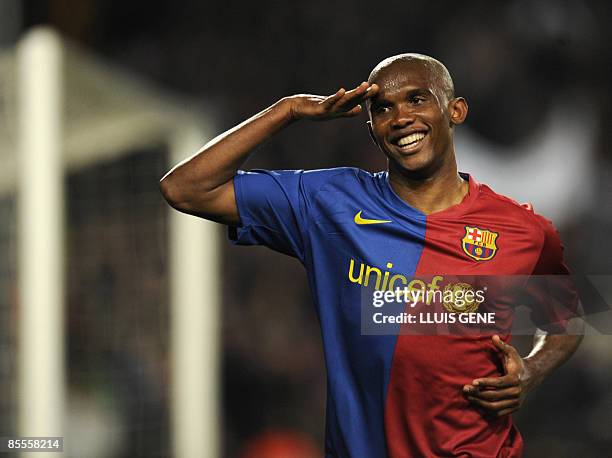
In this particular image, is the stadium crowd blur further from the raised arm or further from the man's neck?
the man's neck

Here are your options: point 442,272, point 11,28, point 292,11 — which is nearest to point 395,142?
point 442,272

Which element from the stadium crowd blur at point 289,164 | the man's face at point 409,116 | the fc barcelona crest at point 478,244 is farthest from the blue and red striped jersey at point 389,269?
the stadium crowd blur at point 289,164

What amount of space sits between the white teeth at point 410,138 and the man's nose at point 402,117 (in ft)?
0.09

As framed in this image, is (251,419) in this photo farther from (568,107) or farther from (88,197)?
(568,107)

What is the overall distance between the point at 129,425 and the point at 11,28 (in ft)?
6.48

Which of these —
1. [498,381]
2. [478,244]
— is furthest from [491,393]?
[478,244]

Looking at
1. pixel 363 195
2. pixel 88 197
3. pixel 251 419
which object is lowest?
pixel 251 419

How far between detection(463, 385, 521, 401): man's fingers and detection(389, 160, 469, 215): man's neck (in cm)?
37

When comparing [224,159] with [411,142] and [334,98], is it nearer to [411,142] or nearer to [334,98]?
[334,98]

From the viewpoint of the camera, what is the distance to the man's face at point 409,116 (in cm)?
172

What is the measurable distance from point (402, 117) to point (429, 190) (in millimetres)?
176

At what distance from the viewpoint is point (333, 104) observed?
1.70 m

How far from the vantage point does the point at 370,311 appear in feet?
5.62

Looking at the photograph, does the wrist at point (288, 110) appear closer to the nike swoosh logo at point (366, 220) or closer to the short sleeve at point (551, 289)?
the nike swoosh logo at point (366, 220)
